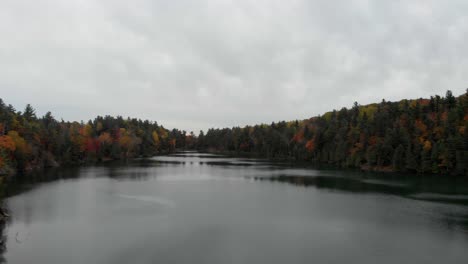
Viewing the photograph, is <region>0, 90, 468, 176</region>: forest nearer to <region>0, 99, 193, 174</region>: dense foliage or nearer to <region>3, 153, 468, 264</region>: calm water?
<region>0, 99, 193, 174</region>: dense foliage

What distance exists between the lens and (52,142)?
9094 cm

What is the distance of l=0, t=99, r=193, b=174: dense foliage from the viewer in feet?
233

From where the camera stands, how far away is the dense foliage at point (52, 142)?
7094 centimetres

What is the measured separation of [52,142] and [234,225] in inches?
2979

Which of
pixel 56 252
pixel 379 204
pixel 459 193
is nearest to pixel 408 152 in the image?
pixel 459 193

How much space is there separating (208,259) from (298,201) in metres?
22.7

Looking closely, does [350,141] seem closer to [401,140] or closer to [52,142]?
[401,140]

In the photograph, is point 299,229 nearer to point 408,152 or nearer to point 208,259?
point 208,259

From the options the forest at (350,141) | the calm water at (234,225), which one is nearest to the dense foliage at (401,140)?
the forest at (350,141)

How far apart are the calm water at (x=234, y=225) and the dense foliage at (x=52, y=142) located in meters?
22.8

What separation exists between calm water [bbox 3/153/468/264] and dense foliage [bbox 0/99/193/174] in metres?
22.8

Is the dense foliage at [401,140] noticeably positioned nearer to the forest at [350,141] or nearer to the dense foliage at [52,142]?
the forest at [350,141]

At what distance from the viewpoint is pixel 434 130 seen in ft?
Result: 279

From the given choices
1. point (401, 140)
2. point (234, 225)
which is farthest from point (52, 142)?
point (401, 140)
